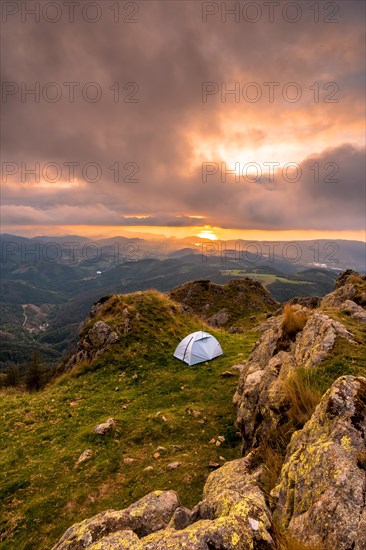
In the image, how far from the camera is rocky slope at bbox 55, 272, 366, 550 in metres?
4.89


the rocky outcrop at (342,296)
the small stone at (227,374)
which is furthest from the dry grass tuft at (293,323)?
the rocky outcrop at (342,296)

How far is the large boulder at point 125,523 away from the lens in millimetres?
6082

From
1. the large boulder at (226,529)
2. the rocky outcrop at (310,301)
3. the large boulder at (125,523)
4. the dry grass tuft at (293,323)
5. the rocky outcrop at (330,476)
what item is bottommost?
the rocky outcrop at (310,301)

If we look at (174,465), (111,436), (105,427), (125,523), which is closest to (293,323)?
(174,465)

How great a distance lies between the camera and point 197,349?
25.9 meters

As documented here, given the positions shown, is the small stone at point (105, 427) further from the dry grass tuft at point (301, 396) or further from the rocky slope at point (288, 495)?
the dry grass tuft at point (301, 396)

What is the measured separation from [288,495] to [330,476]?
45.1 inches

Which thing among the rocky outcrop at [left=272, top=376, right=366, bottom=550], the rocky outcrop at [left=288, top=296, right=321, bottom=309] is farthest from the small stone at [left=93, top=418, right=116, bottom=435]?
the rocky outcrop at [left=288, top=296, right=321, bottom=309]

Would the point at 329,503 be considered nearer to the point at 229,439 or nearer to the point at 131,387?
the point at 229,439

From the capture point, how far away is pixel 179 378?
2264 centimetres

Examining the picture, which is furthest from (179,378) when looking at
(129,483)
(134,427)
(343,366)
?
(343,366)

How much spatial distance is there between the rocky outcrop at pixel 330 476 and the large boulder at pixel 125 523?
9.34 feet

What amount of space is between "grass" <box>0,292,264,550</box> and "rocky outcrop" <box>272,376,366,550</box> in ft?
20.3

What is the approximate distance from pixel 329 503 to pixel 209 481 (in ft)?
18.5
